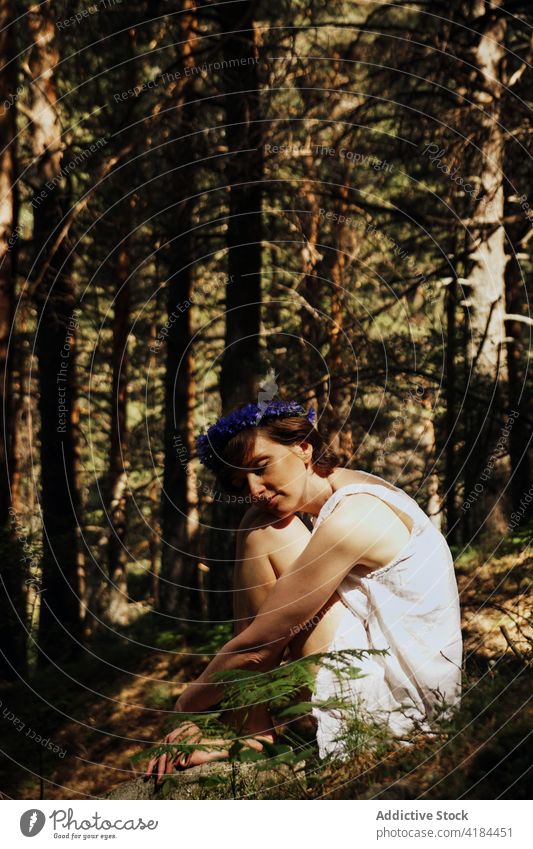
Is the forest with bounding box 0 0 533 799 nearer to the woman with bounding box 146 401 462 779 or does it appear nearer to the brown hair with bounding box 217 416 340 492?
the brown hair with bounding box 217 416 340 492

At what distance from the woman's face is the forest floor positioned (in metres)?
1.21

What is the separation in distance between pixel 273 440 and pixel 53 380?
8.56m

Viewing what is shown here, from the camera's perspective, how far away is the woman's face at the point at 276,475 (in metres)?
4.77

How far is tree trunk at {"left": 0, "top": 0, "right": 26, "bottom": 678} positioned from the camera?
27.7 feet

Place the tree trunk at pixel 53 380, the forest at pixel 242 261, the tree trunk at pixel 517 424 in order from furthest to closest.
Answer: the tree trunk at pixel 53 380 < the tree trunk at pixel 517 424 < the forest at pixel 242 261

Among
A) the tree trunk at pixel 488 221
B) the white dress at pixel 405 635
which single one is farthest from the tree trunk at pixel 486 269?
the white dress at pixel 405 635

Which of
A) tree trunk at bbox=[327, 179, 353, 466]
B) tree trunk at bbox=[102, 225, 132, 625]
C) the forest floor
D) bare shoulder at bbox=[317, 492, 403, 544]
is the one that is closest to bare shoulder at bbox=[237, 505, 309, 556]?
bare shoulder at bbox=[317, 492, 403, 544]

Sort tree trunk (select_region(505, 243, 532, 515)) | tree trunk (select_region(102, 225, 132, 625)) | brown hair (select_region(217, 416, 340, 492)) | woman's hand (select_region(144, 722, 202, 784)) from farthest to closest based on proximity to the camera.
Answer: tree trunk (select_region(102, 225, 132, 625)) < tree trunk (select_region(505, 243, 532, 515)) < brown hair (select_region(217, 416, 340, 492)) < woman's hand (select_region(144, 722, 202, 784))

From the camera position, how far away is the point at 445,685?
179 inches

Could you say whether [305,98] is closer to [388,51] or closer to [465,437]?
[388,51]

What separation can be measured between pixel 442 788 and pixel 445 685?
0.54 metres

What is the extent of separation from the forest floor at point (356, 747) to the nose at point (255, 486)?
129 cm

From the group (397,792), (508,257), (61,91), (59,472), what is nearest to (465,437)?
(508,257)

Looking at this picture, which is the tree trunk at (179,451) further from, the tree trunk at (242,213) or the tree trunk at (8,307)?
the tree trunk at (8,307)
